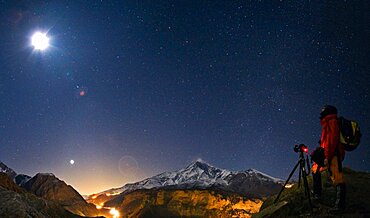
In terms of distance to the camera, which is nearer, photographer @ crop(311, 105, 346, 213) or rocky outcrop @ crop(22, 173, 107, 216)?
photographer @ crop(311, 105, 346, 213)

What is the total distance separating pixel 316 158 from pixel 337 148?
0.89 metres

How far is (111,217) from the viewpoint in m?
120

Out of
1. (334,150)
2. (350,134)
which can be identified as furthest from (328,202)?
(350,134)

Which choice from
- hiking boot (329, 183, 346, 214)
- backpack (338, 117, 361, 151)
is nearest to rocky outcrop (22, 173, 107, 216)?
hiking boot (329, 183, 346, 214)

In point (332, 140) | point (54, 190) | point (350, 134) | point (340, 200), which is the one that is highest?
point (54, 190)

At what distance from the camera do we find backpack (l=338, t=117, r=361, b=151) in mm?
7518

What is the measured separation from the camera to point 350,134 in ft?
24.7

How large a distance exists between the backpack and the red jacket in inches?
4.6

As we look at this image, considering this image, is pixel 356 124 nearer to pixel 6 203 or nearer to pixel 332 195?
pixel 332 195

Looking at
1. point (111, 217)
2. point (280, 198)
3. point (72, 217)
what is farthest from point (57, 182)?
point (280, 198)

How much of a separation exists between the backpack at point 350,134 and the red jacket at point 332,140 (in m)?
0.12

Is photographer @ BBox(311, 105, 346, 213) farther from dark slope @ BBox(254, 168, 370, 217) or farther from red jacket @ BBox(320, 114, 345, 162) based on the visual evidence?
dark slope @ BBox(254, 168, 370, 217)

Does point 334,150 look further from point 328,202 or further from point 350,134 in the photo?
point 328,202

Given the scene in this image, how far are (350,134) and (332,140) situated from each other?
0.47 m
